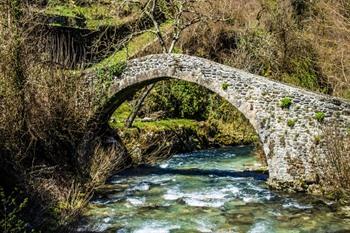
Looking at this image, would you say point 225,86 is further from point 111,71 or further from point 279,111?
point 111,71

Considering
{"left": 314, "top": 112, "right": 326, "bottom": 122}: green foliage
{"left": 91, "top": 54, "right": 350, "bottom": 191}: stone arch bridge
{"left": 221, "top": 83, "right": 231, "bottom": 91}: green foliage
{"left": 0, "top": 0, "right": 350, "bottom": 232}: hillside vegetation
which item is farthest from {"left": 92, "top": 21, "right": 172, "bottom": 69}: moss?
{"left": 314, "top": 112, "right": 326, "bottom": 122}: green foliage

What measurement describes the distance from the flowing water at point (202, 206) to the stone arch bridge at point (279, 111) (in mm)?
828

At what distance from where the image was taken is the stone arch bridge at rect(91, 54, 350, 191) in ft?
46.2

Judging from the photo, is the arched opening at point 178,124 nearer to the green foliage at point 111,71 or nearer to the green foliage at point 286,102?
the green foliage at point 111,71

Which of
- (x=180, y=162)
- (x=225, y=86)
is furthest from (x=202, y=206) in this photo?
(x=180, y=162)

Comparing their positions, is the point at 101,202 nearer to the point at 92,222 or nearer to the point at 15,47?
the point at 92,222

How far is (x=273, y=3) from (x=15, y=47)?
22.9 metres

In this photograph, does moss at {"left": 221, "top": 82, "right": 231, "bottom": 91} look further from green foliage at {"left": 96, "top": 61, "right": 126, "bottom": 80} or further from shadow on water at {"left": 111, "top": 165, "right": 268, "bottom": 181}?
green foliage at {"left": 96, "top": 61, "right": 126, "bottom": 80}

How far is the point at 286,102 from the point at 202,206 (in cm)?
367

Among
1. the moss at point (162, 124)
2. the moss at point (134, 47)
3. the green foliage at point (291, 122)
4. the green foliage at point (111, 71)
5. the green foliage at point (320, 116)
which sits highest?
the moss at point (134, 47)

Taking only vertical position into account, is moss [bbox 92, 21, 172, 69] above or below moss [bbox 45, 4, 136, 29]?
below

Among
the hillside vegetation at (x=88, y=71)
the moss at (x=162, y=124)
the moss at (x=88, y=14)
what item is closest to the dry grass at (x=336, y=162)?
the hillside vegetation at (x=88, y=71)

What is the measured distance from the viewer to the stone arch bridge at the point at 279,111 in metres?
14.1

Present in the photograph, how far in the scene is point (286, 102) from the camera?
14.5 metres
